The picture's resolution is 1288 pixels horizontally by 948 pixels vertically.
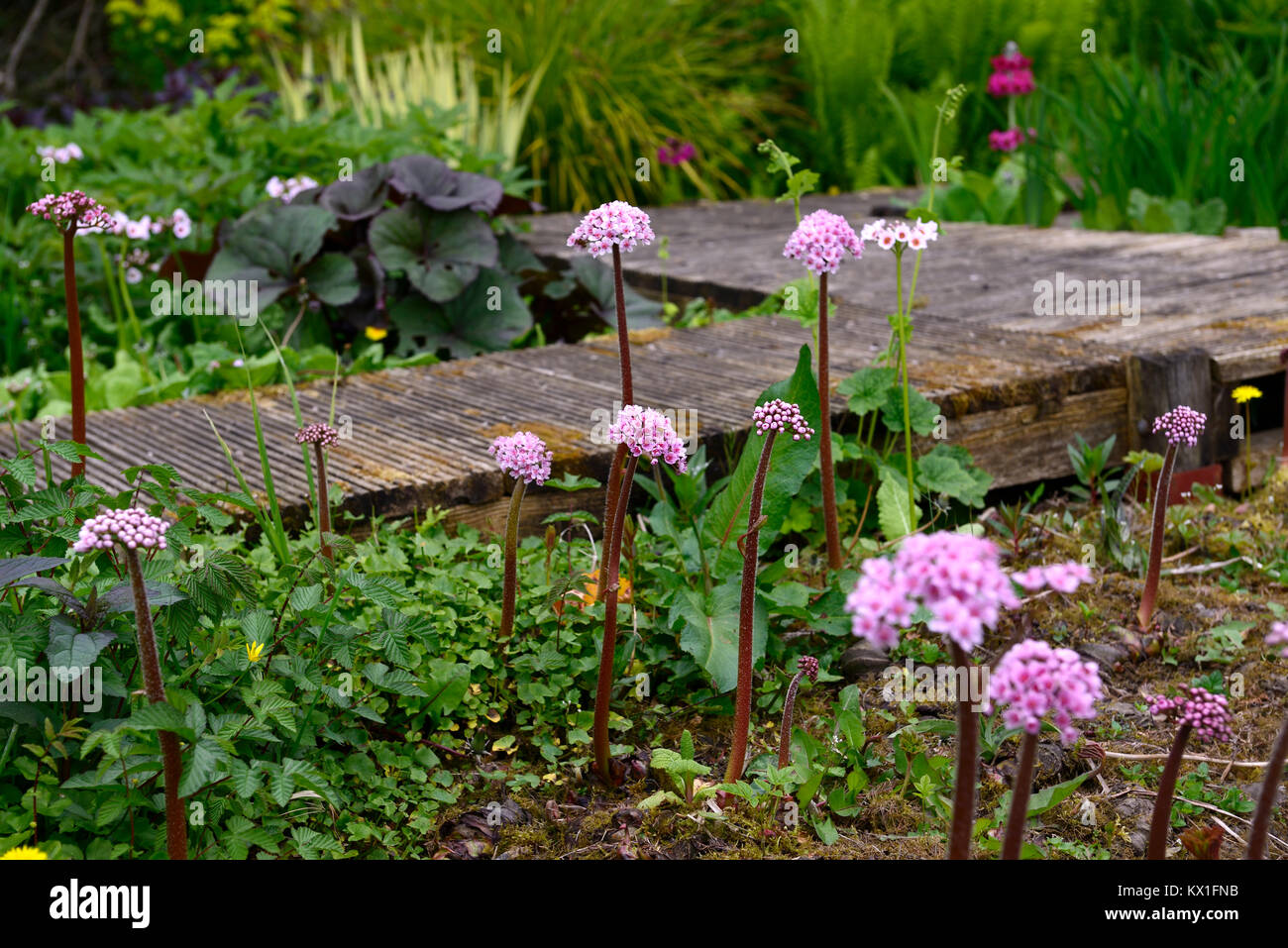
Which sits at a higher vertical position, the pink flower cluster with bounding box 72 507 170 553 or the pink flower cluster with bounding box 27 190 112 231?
the pink flower cluster with bounding box 27 190 112 231

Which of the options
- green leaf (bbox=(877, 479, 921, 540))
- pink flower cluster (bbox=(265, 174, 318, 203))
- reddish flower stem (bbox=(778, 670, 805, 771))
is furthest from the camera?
pink flower cluster (bbox=(265, 174, 318, 203))

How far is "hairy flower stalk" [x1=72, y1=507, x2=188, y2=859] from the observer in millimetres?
1231

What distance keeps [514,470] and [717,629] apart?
1.36 ft

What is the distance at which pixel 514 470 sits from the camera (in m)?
1.85

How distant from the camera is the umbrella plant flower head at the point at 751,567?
1.64 meters

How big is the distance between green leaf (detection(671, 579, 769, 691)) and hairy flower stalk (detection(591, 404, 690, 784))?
19 cm

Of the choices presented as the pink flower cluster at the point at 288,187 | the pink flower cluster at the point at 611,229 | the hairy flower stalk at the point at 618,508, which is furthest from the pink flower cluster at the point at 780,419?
the pink flower cluster at the point at 288,187

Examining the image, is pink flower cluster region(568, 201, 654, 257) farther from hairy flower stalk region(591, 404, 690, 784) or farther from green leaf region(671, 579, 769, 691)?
green leaf region(671, 579, 769, 691)

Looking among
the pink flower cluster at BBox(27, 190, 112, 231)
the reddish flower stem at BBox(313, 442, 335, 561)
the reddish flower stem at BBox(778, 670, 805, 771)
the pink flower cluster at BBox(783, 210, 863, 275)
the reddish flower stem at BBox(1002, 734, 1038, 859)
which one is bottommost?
the reddish flower stem at BBox(778, 670, 805, 771)

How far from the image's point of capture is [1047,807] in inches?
63.7

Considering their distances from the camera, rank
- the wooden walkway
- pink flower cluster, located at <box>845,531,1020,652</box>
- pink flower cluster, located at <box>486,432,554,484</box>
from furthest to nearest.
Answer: the wooden walkway, pink flower cluster, located at <box>486,432,554,484</box>, pink flower cluster, located at <box>845,531,1020,652</box>

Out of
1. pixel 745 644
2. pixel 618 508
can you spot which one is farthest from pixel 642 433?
pixel 745 644

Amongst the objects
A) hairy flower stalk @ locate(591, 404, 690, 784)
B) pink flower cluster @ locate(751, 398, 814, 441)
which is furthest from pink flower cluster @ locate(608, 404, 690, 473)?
pink flower cluster @ locate(751, 398, 814, 441)
